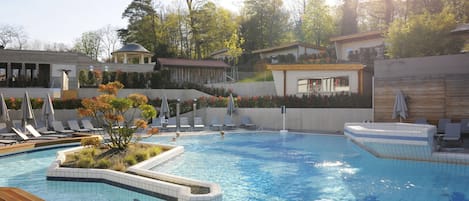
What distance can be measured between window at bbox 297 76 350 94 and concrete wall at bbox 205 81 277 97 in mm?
4317

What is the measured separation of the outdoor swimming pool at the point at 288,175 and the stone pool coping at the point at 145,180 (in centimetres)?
21

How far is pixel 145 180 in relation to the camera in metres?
8.02

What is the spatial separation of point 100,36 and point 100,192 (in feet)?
167

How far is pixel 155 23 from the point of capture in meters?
47.6

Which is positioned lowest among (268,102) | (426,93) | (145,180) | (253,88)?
(145,180)

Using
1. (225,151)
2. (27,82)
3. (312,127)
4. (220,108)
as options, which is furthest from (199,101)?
(27,82)

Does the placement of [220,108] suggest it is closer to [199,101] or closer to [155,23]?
[199,101]

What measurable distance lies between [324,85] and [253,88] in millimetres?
6994

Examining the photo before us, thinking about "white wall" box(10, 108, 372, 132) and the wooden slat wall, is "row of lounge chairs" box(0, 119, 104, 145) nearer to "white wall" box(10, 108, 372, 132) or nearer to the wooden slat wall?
"white wall" box(10, 108, 372, 132)

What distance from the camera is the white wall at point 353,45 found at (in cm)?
A: 2764

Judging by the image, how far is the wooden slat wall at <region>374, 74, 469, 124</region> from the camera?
14578 mm

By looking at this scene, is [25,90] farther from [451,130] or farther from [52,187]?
[451,130]

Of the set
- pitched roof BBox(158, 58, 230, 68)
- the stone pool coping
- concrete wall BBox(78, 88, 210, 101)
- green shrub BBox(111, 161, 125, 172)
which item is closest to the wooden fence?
the stone pool coping

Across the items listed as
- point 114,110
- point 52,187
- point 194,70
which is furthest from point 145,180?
point 194,70
